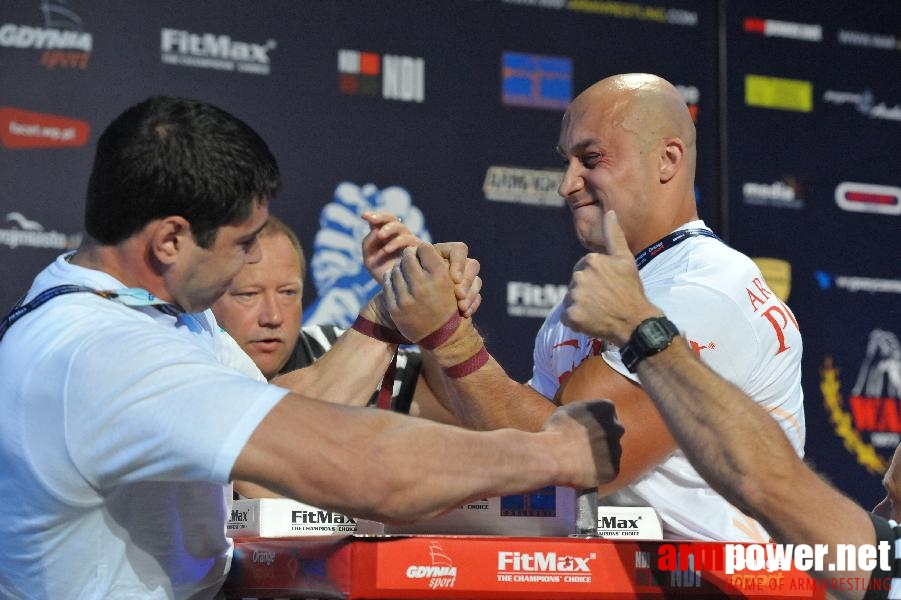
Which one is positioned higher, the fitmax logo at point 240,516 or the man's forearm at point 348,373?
the man's forearm at point 348,373

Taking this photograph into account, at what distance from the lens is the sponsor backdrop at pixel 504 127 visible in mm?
3814

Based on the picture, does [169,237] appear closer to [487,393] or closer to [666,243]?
[487,393]

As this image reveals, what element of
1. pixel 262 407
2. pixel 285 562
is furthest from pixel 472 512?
pixel 262 407

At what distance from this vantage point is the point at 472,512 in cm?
173

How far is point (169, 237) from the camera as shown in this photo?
5.63 ft

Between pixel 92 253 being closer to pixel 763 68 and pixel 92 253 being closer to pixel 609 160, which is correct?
pixel 609 160

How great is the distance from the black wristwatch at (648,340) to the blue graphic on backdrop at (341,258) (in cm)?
236

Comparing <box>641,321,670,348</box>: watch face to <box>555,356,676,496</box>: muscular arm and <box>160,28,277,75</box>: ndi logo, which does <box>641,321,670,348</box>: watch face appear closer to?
<box>555,356,676,496</box>: muscular arm

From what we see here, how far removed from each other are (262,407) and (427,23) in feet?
9.97

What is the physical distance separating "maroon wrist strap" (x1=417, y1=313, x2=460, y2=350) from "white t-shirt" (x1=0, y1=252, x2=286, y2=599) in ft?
2.08

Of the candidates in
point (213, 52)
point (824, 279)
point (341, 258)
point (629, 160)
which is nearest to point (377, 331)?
point (629, 160)

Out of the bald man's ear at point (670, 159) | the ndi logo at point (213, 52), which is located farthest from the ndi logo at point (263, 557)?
the ndi logo at point (213, 52)

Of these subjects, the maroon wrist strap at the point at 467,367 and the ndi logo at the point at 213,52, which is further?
the ndi logo at the point at 213,52

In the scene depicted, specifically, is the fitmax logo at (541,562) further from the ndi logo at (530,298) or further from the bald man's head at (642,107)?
the ndi logo at (530,298)
